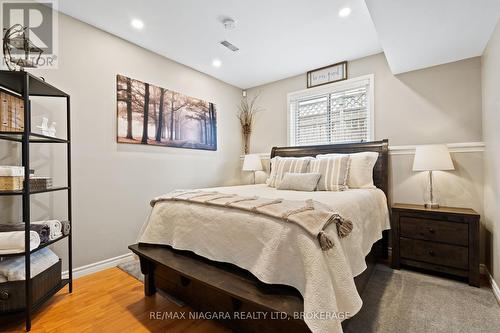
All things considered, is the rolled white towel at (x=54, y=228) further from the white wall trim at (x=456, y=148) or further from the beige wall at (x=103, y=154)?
the white wall trim at (x=456, y=148)

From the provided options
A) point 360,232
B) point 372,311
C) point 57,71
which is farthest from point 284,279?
point 57,71

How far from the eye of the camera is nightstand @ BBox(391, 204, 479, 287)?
207cm

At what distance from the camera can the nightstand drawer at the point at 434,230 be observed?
6.94 ft

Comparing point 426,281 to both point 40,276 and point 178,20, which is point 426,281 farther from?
point 178,20

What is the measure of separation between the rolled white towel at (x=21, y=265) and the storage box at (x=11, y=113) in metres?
0.95

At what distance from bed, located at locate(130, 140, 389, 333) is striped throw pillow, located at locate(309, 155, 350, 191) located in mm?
447

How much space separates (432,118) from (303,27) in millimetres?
1821

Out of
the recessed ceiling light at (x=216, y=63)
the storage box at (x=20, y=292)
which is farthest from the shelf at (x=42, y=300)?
the recessed ceiling light at (x=216, y=63)

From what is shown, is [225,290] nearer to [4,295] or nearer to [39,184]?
[4,295]

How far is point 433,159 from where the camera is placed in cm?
232

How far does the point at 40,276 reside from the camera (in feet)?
5.64
